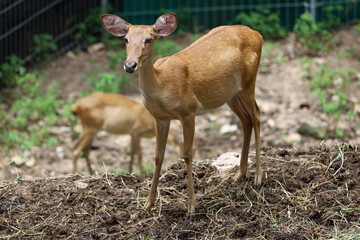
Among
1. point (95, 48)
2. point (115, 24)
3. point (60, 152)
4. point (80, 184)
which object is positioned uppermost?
point (115, 24)

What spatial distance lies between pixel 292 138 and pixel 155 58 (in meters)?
3.21

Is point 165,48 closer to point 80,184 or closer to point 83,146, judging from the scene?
point 83,146

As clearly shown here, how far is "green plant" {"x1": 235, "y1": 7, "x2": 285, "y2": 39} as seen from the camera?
39.4 ft

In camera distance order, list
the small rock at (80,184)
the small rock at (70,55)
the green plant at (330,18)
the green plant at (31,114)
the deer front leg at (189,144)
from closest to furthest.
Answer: the deer front leg at (189,144) < the small rock at (80,184) < the green plant at (31,114) < the green plant at (330,18) < the small rock at (70,55)

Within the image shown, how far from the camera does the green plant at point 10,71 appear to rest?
422 inches

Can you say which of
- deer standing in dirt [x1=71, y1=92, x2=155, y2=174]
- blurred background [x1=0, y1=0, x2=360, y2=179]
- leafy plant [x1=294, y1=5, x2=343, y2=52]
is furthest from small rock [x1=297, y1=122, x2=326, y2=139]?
leafy plant [x1=294, y1=5, x2=343, y2=52]

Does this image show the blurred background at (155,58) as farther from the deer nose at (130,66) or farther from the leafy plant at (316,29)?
the deer nose at (130,66)

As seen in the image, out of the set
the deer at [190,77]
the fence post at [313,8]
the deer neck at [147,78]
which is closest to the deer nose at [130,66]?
the deer at [190,77]

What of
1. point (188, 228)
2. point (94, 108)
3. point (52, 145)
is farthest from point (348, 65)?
point (188, 228)

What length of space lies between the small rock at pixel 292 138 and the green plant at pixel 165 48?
3402mm

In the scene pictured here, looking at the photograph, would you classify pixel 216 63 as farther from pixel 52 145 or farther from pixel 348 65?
pixel 348 65

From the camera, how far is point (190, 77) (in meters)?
Answer: 4.65

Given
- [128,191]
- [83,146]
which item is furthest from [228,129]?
[128,191]

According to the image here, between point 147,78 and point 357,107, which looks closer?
point 147,78
